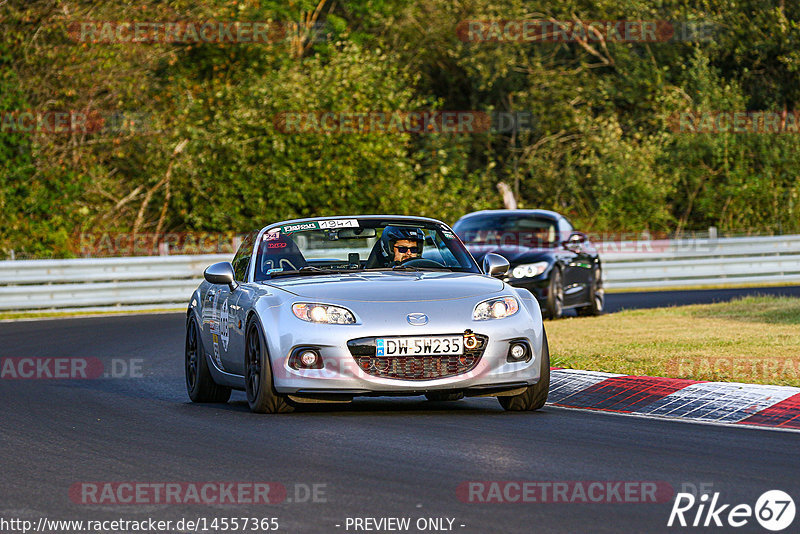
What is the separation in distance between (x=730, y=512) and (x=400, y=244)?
5184mm

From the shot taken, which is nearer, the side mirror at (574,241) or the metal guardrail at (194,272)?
the side mirror at (574,241)

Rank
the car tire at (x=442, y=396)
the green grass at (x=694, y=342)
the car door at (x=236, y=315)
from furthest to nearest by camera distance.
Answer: the green grass at (x=694, y=342)
the car door at (x=236, y=315)
the car tire at (x=442, y=396)

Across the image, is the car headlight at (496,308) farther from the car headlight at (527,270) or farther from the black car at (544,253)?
the car headlight at (527,270)

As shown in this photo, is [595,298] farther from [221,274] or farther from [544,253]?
[221,274]

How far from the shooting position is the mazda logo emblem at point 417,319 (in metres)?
9.27

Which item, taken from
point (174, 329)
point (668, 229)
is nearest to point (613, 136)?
point (668, 229)

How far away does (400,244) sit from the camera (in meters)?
10.9

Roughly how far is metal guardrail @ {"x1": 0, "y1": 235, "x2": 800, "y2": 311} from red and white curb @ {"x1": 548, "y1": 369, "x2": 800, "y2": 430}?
587 inches

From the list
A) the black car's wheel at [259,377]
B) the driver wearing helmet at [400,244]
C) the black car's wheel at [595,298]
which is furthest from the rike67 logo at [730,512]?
the black car's wheel at [595,298]

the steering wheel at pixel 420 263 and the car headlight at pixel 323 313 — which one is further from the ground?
the steering wheel at pixel 420 263

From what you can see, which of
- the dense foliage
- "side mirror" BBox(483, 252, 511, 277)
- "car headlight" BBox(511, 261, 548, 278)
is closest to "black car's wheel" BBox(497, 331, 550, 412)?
"side mirror" BBox(483, 252, 511, 277)

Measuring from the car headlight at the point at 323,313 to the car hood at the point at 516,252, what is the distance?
1025 centimetres

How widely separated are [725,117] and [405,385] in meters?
28.5

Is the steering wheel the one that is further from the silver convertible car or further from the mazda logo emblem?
the mazda logo emblem
